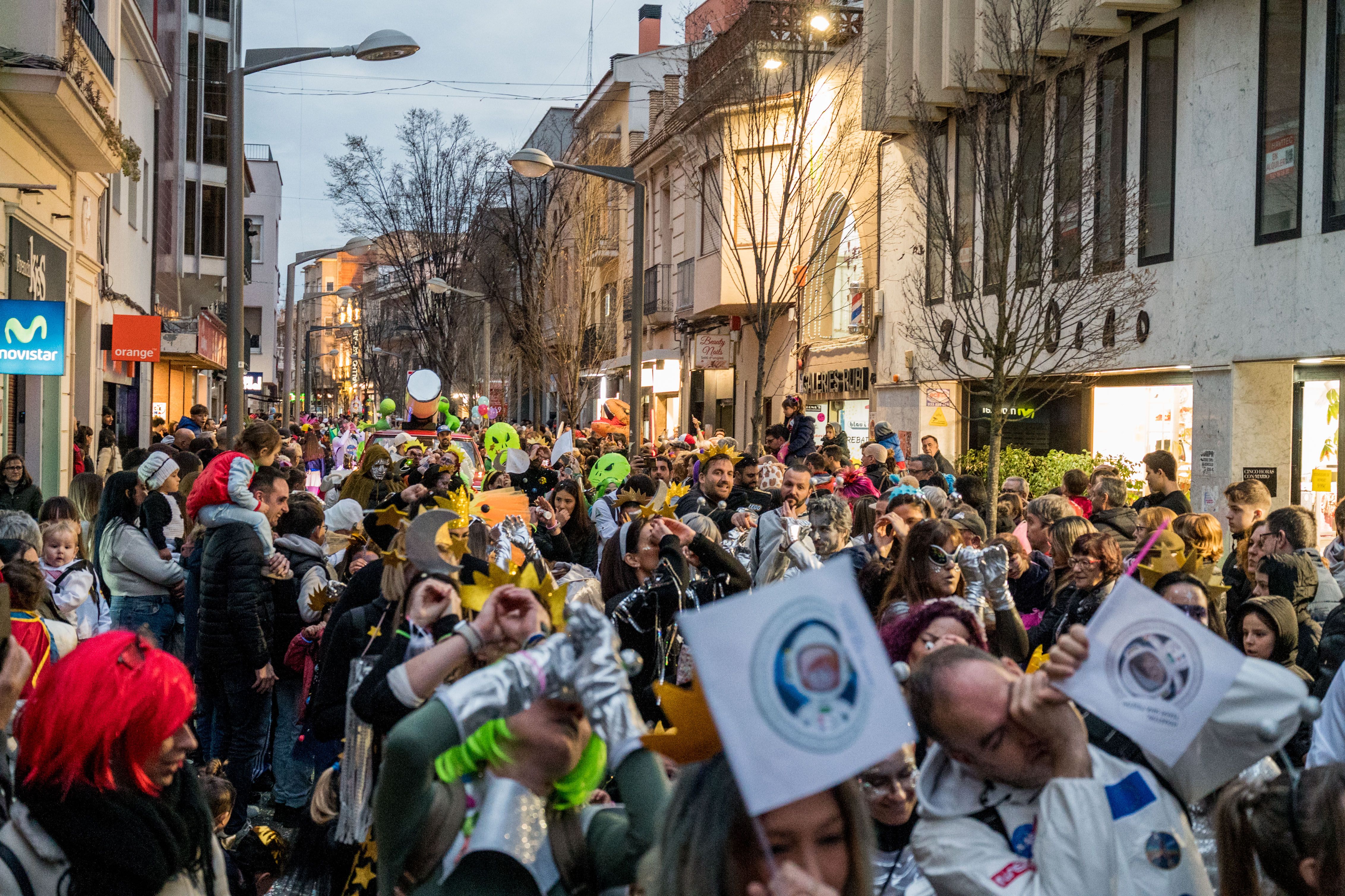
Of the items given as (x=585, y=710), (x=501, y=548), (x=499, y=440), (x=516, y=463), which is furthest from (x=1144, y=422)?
(x=585, y=710)

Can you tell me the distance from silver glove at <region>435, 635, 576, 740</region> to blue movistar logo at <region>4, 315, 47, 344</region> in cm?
953

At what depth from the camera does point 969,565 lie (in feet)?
15.5

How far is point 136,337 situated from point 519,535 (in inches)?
698

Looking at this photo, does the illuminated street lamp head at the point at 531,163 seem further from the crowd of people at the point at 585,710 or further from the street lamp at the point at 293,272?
the crowd of people at the point at 585,710

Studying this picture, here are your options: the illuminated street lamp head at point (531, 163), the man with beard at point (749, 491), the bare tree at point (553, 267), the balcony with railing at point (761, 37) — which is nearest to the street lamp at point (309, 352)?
the bare tree at point (553, 267)

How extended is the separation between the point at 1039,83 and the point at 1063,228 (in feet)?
11.4

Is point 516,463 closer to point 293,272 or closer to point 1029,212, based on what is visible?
point 1029,212

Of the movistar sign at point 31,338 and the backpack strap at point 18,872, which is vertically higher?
the movistar sign at point 31,338

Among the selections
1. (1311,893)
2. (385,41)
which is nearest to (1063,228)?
(385,41)

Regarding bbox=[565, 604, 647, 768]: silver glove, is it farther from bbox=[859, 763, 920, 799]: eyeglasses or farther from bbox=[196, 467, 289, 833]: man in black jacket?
bbox=[196, 467, 289, 833]: man in black jacket

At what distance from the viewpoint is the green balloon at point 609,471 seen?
10172mm

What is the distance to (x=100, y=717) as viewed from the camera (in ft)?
8.55

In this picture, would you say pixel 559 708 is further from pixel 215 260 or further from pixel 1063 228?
pixel 215 260

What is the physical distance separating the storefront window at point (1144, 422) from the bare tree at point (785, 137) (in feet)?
15.5
